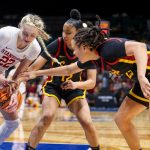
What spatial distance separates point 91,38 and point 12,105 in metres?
1.66

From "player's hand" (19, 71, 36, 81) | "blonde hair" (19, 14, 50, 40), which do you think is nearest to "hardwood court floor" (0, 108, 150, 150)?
"player's hand" (19, 71, 36, 81)

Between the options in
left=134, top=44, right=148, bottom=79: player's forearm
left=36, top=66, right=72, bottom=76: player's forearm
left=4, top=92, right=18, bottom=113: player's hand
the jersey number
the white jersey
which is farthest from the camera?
left=4, top=92, right=18, bottom=113: player's hand

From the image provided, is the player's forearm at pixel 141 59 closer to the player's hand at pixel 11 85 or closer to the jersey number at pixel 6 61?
the player's hand at pixel 11 85

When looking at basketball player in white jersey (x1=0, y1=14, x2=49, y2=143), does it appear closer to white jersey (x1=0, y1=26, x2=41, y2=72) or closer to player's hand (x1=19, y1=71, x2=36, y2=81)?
white jersey (x1=0, y1=26, x2=41, y2=72)

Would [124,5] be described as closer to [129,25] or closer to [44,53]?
[129,25]

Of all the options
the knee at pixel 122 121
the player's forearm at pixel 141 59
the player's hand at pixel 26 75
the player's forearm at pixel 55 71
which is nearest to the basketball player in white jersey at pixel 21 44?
the player's hand at pixel 26 75

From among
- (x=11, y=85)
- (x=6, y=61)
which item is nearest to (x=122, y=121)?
(x=11, y=85)

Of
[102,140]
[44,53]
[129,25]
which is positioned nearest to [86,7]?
[129,25]

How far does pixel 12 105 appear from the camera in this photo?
519 cm

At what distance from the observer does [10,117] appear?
17.8 ft

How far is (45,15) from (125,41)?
20.1 m

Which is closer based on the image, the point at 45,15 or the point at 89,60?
the point at 89,60

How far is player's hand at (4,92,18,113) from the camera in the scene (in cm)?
516

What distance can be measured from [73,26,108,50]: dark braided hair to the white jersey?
3.55ft
